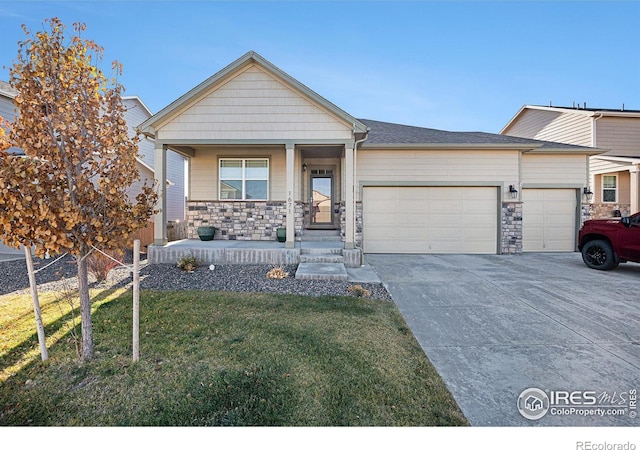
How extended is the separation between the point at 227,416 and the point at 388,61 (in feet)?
34.7

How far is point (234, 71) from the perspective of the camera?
7824 millimetres

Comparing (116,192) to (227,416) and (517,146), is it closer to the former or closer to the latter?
(227,416)

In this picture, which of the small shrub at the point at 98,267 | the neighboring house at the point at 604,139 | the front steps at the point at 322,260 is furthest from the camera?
the neighboring house at the point at 604,139

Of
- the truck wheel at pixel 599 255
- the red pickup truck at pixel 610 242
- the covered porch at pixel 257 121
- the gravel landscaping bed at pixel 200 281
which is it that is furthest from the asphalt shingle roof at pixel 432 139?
the gravel landscaping bed at pixel 200 281

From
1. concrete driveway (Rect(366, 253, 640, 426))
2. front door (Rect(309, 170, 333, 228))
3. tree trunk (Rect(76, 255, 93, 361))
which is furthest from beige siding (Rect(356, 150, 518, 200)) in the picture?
tree trunk (Rect(76, 255, 93, 361))

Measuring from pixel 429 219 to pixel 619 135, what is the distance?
11.6m

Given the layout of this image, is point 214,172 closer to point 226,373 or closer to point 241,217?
point 241,217

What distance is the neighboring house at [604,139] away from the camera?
458 inches

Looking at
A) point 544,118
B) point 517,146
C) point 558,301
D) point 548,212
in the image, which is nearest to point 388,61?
point 517,146

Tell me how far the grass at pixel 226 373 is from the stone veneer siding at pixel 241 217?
5.72 metres

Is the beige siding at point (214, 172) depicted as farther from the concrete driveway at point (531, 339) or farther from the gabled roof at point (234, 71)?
the concrete driveway at point (531, 339)

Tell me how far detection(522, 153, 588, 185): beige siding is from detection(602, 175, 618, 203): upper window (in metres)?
3.35

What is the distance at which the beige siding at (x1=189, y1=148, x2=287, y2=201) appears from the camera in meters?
9.88

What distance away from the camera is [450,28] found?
7711mm
